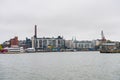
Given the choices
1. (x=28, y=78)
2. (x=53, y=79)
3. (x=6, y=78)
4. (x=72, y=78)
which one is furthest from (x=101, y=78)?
(x=6, y=78)

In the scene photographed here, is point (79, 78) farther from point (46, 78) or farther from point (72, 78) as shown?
point (46, 78)

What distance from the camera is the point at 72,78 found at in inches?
1626

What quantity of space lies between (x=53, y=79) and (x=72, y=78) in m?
2.90

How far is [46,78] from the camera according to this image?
136 feet

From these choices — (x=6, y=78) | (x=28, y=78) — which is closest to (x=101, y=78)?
(x=28, y=78)

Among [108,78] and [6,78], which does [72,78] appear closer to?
[108,78]

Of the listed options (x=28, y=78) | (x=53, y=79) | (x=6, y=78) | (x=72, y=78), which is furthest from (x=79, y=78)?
(x=6, y=78)

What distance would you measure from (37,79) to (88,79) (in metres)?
7.01

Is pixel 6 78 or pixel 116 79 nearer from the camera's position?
pixel 116 79

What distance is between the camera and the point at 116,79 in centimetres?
3962

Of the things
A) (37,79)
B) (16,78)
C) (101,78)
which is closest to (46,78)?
(37,79)

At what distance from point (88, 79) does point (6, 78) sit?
39.2 ft

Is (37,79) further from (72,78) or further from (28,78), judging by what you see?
(72,78)

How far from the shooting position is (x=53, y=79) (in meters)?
40.2
